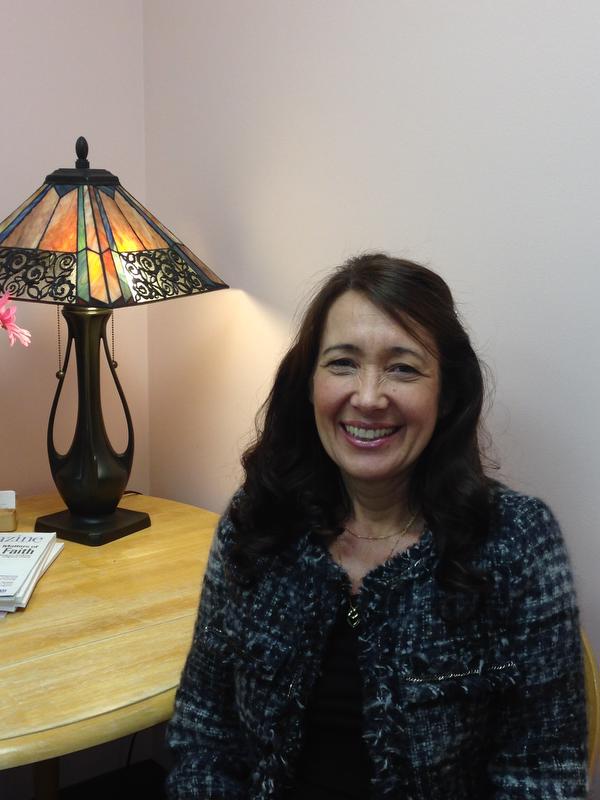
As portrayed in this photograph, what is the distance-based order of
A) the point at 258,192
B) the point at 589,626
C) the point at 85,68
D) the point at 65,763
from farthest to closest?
the point at 65,763 → the point at 85,68 → the point at 258,192 → the point at 589,626

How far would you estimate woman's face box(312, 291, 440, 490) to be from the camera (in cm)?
112

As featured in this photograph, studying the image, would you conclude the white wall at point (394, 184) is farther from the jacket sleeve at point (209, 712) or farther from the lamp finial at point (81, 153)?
the jacket sleeve at point (209, 712)

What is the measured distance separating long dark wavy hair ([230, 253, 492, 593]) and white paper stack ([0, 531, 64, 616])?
15.7 inches

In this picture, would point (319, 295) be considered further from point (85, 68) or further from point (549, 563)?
point (85, 68)

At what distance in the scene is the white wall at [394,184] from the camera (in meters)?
1.27

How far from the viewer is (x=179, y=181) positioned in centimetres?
200

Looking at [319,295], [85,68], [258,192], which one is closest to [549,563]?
[319,295]

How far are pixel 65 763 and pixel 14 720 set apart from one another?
1067 millimetres

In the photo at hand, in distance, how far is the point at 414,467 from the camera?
119 centimetres

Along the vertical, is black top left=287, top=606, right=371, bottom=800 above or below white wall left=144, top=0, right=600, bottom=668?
below

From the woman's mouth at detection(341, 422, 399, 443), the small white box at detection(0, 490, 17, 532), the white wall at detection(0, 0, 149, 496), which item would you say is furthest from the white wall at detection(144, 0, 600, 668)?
the small white box at detection(0, 490, 17, 532)

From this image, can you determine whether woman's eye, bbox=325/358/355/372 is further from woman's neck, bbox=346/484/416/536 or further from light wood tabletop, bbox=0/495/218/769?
light wood tabletop, bbox=0/495/218/769

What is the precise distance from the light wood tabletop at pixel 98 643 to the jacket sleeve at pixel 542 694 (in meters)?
0.44

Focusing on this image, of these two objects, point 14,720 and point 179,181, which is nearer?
point 14,720
